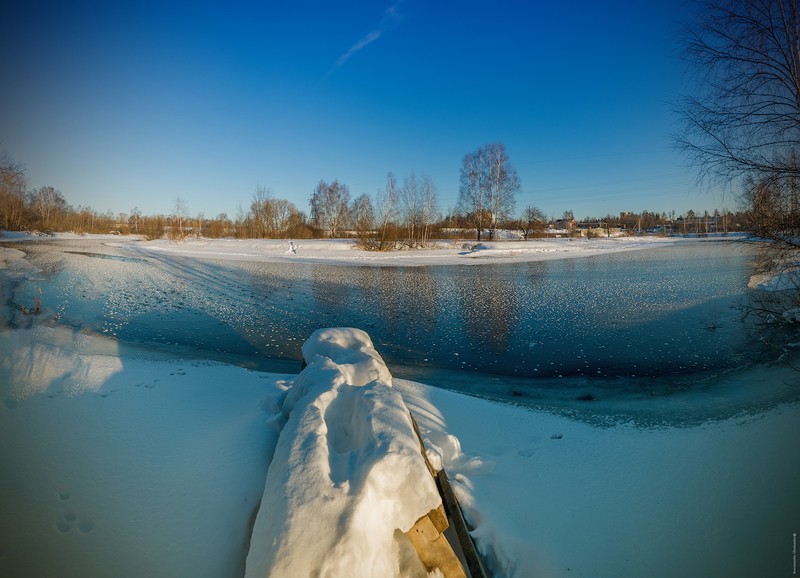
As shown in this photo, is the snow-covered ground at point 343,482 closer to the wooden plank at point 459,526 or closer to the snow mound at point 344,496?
the snow mound at point 344,496

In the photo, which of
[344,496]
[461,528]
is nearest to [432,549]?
[461,528]

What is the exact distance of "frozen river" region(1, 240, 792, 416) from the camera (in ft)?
21.5

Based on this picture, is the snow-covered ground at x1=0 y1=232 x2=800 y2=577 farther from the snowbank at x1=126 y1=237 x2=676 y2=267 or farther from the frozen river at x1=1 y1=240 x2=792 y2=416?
the snowbank at x1=126 y1=237 x2=676 y2=267

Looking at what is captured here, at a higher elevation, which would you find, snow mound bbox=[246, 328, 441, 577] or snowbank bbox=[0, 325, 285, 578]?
snow mound bbox=[246, 328, 441, 577]

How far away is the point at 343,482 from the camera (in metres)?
2.33

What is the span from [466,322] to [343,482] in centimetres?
805

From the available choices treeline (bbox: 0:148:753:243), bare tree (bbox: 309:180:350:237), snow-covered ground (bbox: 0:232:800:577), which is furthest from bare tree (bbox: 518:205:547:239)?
snow-covered ground (bbox: 0:232:800:577)

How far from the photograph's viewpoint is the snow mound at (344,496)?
2.05 m

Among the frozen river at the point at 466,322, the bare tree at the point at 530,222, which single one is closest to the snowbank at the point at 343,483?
the frozen river at the point at 466,322

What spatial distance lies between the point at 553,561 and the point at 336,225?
191 ft

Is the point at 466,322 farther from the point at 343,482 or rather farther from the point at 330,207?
the point at 330,207

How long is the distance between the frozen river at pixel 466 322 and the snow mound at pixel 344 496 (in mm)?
3304

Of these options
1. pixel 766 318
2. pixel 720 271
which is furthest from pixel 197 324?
pixel 720 271

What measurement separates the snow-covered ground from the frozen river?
5.11 ft
